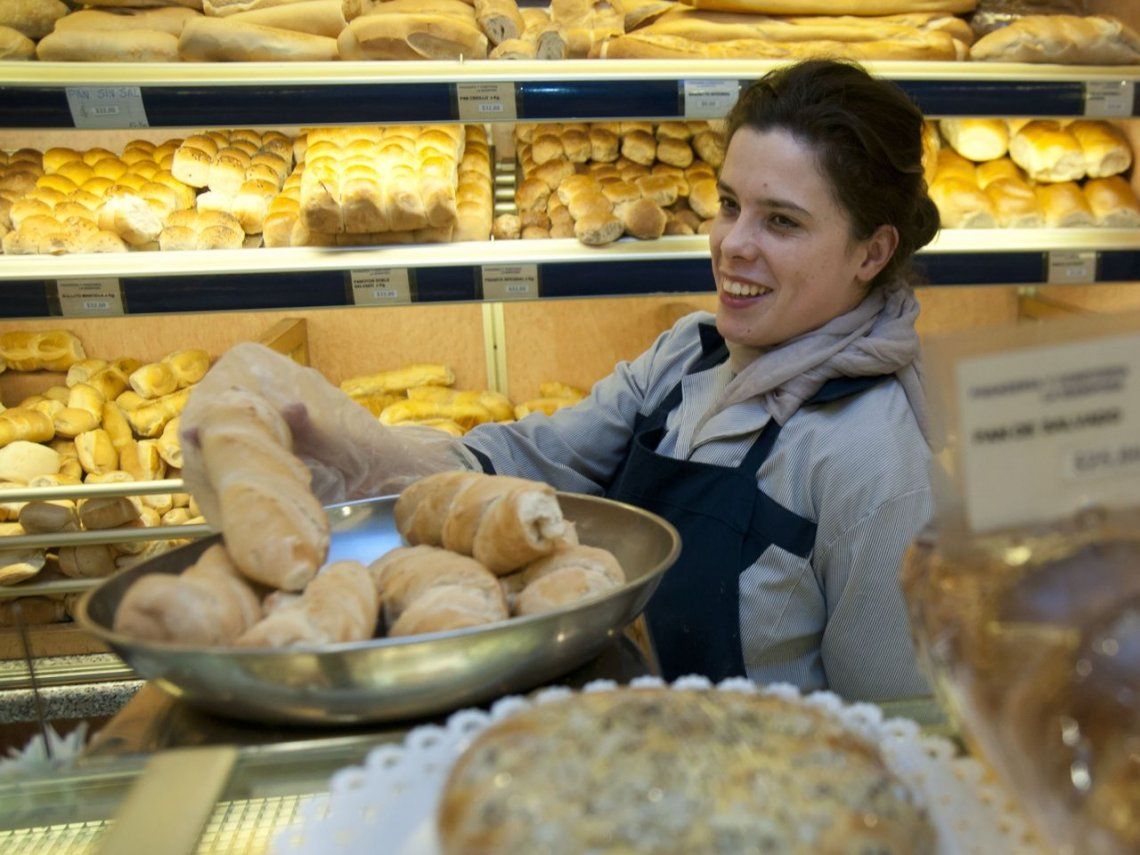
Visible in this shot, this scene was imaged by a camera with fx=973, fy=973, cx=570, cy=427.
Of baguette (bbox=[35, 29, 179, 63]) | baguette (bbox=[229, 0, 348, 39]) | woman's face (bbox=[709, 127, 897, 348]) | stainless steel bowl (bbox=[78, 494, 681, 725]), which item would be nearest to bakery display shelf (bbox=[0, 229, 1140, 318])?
baguette (bbox=[35, 29, 179, 63])

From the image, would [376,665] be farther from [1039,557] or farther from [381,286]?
[381,286]

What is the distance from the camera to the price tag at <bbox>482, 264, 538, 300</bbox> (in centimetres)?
227

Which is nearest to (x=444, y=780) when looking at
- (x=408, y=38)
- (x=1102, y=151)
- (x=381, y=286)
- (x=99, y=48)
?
(x=381, y=286)

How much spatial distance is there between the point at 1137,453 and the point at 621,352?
104 inches

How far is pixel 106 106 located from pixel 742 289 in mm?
1393

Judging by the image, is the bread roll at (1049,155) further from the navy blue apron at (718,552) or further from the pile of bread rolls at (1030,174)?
the navy blue apron at (718,552)

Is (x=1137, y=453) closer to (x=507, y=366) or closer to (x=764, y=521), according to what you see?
(x=764, y=521)

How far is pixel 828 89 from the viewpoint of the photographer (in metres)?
1.57

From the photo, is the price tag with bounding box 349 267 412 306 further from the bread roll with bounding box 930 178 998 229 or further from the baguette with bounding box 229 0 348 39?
the bread roll with bounding box 930 178 998 229

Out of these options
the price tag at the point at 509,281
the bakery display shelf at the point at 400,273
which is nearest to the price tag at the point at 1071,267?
the bakery display shelf at the point at 400,273

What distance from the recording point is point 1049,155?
8.83 feet

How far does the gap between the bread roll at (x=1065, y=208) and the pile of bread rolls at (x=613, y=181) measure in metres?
0.89

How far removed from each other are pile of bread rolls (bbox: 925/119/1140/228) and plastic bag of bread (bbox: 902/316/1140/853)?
7.14 ft

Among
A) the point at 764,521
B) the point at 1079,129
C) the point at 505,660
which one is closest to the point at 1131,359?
the point at 505,660
